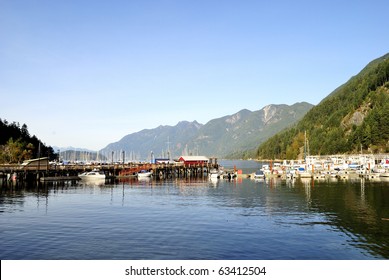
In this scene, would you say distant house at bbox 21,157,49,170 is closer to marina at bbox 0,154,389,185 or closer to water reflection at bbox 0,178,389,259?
marina at bbox 0,154,389,185

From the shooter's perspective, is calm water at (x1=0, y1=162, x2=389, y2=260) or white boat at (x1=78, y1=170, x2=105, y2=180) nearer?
calm water at (x1=0, y1=162, x2=389, y2=260)

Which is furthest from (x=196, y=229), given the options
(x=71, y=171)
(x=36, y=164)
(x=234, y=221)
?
(x=71, y=171)

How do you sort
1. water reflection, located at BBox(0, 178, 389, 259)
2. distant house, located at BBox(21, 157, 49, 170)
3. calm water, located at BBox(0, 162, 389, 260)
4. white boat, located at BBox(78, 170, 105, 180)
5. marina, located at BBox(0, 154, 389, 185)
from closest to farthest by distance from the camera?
calm water, located at BBox(0, 162, 389, 260) → water reflection, located at BBox(0, 178, 389, 259) → marina, located at BBox(0, 154, 389, 185) → distant house, located at BBox(21, 157, 49, 170) → white boat, located at BBox(78, 170, 105, 180)

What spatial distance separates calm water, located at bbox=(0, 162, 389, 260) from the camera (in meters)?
34.9

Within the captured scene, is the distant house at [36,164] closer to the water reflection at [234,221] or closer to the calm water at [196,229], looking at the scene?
the water reflection at [234,221]

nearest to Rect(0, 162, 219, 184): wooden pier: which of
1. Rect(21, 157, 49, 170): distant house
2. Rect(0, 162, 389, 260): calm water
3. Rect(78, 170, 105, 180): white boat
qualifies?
Rect(21, 157, 49, 170): distant house

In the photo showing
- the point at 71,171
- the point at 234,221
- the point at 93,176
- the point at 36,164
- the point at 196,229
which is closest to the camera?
the point at 196,229

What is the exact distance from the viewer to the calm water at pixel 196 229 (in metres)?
34.9

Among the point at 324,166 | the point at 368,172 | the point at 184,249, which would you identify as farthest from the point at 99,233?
the point at 324,166

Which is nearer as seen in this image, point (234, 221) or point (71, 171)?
point (234, 221)

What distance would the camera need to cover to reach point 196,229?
46125 mm

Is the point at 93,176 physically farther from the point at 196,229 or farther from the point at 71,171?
the point at 196,229
